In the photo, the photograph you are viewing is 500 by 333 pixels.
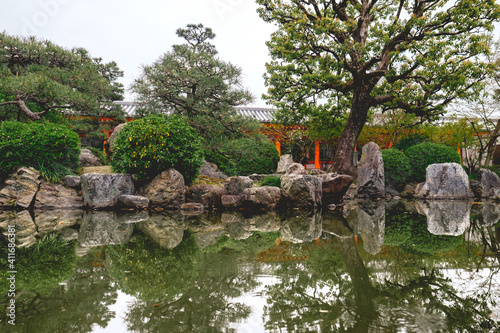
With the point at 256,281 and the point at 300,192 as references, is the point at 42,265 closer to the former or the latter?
the point at 256,281

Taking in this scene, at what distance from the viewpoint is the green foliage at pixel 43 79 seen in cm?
821

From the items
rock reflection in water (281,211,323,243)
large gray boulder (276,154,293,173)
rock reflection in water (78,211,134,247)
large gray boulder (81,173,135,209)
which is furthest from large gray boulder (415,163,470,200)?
rock reflection in water (78,211,134,247)

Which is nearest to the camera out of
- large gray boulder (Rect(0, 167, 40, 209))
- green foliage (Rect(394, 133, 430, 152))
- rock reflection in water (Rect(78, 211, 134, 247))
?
rock reflection in water (Rect(78, 211, 134, 247))

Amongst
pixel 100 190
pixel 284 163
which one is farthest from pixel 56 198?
pixel 284 163

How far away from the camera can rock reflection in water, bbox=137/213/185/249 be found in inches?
159

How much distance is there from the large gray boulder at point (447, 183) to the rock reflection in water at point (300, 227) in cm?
579

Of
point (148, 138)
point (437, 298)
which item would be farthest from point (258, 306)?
point (148, 138)

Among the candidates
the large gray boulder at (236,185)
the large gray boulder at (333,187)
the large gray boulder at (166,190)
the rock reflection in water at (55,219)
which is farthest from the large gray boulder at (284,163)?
the rock reflection in water at (55,219)

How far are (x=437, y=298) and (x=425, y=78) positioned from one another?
9.37 meters

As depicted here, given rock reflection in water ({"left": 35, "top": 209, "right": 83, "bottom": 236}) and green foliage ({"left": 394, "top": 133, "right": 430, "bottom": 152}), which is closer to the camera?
rock reflection in water ({"left": 35, "top": 209, "right": 83, "bottom": 236})

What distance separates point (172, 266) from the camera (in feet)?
9.62

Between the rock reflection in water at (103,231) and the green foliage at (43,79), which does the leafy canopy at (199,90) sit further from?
the rock reflection in water at (103,231)

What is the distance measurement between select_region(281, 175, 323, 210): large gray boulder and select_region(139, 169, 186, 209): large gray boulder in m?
2.38

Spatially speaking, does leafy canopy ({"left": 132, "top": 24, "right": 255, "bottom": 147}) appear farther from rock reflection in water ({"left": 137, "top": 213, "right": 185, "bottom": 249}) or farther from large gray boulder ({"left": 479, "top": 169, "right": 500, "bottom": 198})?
large gray boulder ({"left": 479, "top": 169, "right": 500, "bottom": 198})
